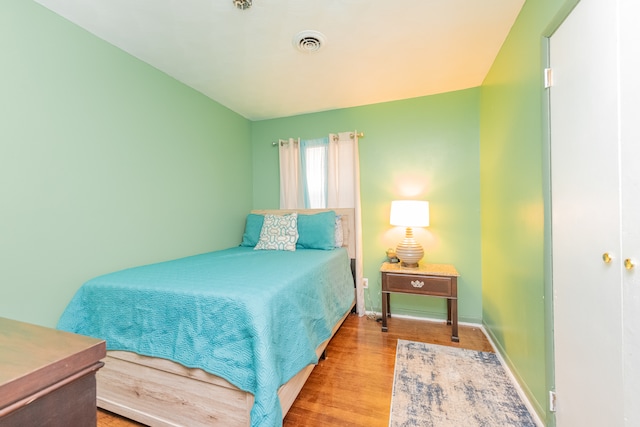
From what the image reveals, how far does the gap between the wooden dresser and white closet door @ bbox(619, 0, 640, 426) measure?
1472 millimetres

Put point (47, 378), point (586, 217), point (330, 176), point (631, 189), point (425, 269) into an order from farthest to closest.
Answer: point (330, 176) → point (425, 269) → point (586, 217) → point (631, 189) → point (47, 378)

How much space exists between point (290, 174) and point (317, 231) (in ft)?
3.08

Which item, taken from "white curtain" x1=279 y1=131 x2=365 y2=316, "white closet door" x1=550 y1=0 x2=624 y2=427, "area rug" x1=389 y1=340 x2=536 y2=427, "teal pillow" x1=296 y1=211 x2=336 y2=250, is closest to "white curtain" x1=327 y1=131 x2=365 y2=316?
"white curtain" x1=279 y1=131 x2=365 y2=316

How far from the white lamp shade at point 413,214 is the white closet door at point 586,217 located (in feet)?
4.06

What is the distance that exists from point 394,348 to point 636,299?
166cm

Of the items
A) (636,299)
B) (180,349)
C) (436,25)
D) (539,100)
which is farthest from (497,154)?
(180,349)

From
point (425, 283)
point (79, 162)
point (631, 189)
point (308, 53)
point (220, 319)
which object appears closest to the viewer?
point (631, 189)

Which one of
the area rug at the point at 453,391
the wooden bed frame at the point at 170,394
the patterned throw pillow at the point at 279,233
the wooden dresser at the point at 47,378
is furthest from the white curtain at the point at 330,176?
the wooden dresser at the point at 47,378

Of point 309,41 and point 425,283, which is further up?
point 309,41

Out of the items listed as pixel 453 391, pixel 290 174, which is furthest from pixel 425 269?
pixel 290 174

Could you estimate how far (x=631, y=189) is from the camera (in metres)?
0.84

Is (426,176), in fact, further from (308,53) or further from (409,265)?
(308,53)

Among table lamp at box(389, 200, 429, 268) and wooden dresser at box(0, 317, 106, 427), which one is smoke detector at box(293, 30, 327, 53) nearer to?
table lamp at box(389, 200, 429, 268)

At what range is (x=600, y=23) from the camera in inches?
37.6
